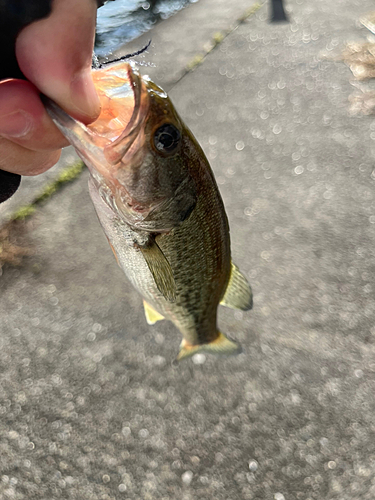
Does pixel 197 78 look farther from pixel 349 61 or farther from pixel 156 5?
pixel 156 5

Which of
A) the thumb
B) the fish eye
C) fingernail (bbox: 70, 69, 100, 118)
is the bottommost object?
the fish eye

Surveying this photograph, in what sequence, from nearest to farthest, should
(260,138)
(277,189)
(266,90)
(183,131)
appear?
(183,131), (277,189), (260,138), (266,90)

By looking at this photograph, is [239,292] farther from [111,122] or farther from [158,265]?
[111,122]

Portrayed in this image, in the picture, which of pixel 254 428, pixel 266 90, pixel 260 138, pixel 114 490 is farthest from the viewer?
pixel 266 90

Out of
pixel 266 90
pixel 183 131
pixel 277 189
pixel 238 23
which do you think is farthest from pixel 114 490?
pixel 238 23

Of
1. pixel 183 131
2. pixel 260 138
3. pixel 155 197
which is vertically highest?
pixel 183 131

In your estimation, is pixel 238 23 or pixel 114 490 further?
pixel 238 23

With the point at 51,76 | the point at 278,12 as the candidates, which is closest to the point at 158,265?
the point at 51,76

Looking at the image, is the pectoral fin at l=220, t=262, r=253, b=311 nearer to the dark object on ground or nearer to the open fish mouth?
the open fish mouth

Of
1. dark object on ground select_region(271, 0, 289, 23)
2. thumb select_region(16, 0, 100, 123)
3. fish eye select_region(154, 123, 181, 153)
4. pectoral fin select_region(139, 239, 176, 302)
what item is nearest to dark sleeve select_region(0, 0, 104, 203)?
thumb select_region(16, 0, 100, 123)
